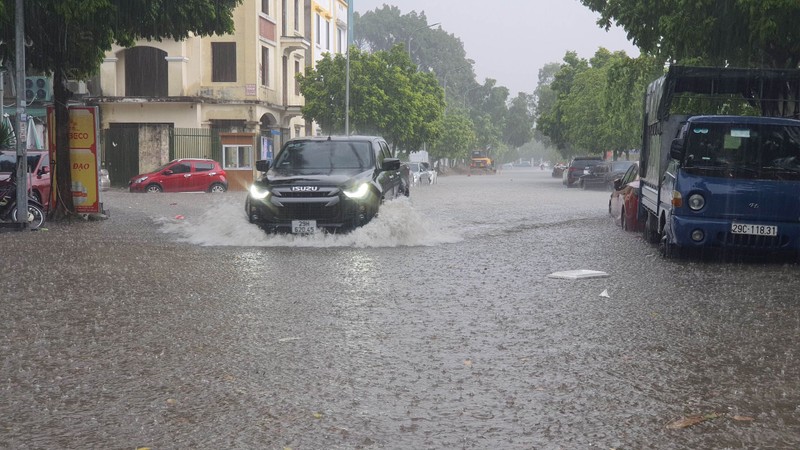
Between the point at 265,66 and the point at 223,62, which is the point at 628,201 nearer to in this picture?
the point at 223,62

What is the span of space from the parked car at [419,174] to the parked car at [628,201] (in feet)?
115

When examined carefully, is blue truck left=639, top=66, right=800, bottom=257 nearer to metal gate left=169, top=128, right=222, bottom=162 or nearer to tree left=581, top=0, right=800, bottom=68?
tree left=581, top=0, right=800, bottom=68

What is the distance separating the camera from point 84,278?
1122 centimetres

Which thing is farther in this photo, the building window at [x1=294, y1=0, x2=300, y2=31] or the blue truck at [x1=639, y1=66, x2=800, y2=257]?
the building window at [x1=294, y1=0, x2=300, y2=31]

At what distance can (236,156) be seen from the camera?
44.4m

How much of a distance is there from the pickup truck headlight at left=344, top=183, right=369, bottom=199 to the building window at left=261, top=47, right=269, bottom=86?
3537cm

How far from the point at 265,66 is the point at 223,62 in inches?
112

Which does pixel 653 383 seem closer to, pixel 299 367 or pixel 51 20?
pixel 299 367

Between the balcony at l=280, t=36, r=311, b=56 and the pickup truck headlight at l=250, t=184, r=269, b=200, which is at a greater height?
the balcony at l=280, t=36, r=311, b=56

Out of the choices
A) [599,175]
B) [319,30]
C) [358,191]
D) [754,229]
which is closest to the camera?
[754,229]

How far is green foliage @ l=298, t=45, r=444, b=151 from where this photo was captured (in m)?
55.1

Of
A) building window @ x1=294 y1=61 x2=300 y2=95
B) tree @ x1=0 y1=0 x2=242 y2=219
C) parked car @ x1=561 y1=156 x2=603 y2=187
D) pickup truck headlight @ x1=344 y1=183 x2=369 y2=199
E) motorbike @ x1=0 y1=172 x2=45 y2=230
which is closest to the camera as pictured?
pickup truck headlight @ x1=344 y1=183 x2=369 y2=199

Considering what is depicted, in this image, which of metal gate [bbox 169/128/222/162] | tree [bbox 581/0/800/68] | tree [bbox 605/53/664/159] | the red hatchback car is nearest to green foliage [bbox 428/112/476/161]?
tree [bbox 605/53/664/159]

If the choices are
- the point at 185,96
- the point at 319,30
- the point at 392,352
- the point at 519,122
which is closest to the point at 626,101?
the point at 392,352
